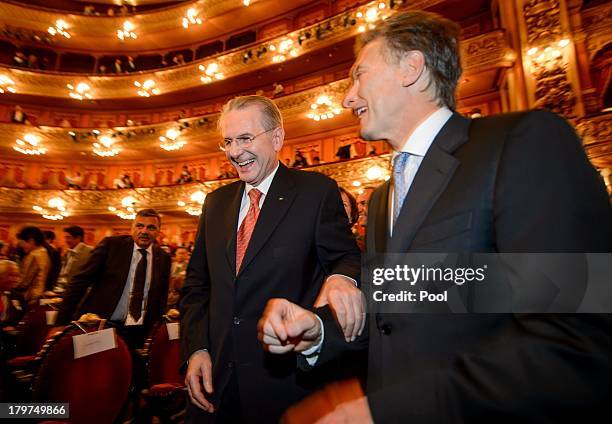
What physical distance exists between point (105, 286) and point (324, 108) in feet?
35.5

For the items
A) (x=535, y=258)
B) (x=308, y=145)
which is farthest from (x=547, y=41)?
(x=535, y=258)

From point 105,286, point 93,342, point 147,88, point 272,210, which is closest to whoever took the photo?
point 272,210

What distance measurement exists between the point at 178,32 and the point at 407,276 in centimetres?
2088

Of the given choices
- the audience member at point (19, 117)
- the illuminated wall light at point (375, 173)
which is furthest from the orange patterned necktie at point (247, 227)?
the audience member at point (19, 117)

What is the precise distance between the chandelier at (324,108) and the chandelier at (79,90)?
1233 cm

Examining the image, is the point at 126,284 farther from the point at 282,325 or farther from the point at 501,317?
the point at 501,317

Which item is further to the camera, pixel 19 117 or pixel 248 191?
pixel 19 117

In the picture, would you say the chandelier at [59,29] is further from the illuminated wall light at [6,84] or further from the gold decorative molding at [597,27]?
the gold decorative molding at [597,27]

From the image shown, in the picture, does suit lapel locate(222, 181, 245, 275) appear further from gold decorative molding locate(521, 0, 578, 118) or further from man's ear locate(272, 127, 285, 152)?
gold decorative molding locate(521, 0, 578, 118)

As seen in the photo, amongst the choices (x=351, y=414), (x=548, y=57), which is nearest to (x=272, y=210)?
(x=351, y=414)

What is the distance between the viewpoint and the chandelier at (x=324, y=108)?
12625 millimetres

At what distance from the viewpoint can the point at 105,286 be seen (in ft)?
11.3

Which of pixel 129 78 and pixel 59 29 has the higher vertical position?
pixel 59 29

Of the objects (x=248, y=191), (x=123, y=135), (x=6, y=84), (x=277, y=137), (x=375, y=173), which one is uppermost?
(x=6, y=84)
